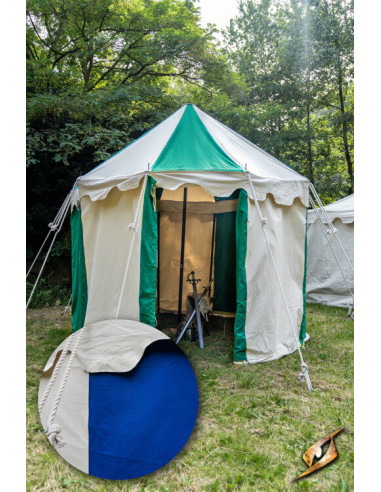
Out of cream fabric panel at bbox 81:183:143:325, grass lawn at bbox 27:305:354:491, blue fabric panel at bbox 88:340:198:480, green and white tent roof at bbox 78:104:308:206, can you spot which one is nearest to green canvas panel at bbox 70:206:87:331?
cream fabric panel at bbox 81:183:143:325

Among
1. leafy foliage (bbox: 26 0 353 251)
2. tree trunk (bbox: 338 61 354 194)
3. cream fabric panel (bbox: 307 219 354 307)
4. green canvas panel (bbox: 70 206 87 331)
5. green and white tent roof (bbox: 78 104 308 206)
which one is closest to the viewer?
green and white tent roof (bbox: 78 104 308 206)

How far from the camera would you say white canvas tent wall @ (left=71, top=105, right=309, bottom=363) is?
3.45 meters

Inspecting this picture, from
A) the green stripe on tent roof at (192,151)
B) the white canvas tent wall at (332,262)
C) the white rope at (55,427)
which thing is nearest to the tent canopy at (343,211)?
the white canvas tent wall at (332,262)

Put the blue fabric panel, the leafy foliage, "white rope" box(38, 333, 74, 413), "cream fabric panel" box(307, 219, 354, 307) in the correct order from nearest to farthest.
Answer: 1. the blue fabric panel
2. "white rope" box(38, 333, 74, 413)
3. "cream fabric panel" box(307, 219, 354, 307)
4. the leafy foliage

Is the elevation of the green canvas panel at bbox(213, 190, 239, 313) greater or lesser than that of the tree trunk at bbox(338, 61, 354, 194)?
lesser

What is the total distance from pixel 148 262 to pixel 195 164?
3.45 ft

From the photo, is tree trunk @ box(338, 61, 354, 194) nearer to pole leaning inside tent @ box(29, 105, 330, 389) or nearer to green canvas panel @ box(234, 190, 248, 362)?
pole leaning inside tent @ box(29, 105, 330, 389)

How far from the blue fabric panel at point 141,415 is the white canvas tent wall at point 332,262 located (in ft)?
15.7

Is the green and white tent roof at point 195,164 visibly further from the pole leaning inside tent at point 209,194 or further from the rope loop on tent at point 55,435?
the rope loop on tent at point 55,435

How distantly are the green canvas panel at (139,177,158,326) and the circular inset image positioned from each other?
3.06 ft

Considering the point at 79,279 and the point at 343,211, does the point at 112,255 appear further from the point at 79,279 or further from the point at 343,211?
the point at 343,211

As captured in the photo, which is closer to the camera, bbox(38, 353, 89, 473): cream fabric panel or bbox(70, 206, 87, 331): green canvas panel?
bbox(38, 353, 89, 473): cream fabric panel

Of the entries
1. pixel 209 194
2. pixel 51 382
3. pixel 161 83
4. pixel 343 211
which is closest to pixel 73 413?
pixel 51 382

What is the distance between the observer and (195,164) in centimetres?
349
